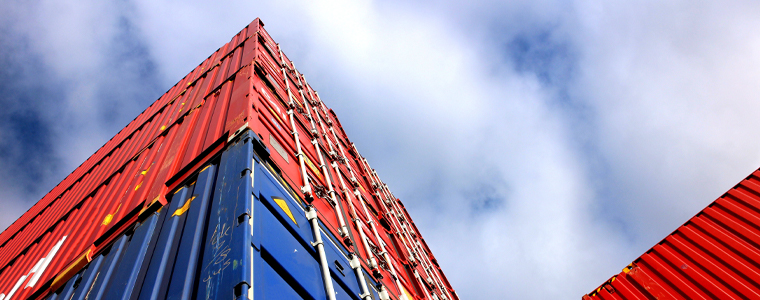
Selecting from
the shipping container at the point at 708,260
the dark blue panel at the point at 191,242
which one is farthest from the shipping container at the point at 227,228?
the shipping container at the point at 708,260

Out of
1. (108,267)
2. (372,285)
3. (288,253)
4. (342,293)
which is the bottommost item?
(342,293)

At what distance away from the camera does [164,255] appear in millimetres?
2660

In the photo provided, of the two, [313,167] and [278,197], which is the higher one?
[313,167]

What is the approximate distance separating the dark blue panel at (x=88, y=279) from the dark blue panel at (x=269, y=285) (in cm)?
160

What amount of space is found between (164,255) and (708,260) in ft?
22.5

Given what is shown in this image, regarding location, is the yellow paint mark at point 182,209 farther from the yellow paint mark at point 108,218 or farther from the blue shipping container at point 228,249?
the yellow paint mark at point 108,218

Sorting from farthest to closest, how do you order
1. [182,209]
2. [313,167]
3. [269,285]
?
1. [313,167]
2. [182,209]
3. [269,285]

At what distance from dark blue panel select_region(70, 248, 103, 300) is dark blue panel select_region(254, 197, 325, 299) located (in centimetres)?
149

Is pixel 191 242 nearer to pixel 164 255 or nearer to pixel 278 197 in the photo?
pixel 164 255

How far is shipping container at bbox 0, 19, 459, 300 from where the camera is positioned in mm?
2389

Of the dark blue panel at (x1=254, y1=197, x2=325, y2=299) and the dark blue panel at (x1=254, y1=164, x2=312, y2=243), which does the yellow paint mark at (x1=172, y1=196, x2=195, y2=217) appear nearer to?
the dark blue panel at (x1=254, y1=164, x2=312, y2=243)

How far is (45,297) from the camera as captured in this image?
3543mm

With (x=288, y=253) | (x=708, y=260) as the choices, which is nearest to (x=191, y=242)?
(x=288, y=253)

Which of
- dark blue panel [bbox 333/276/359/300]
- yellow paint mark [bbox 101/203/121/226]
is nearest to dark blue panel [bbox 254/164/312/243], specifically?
dark blue panel [bbox 333/276/359/300]
